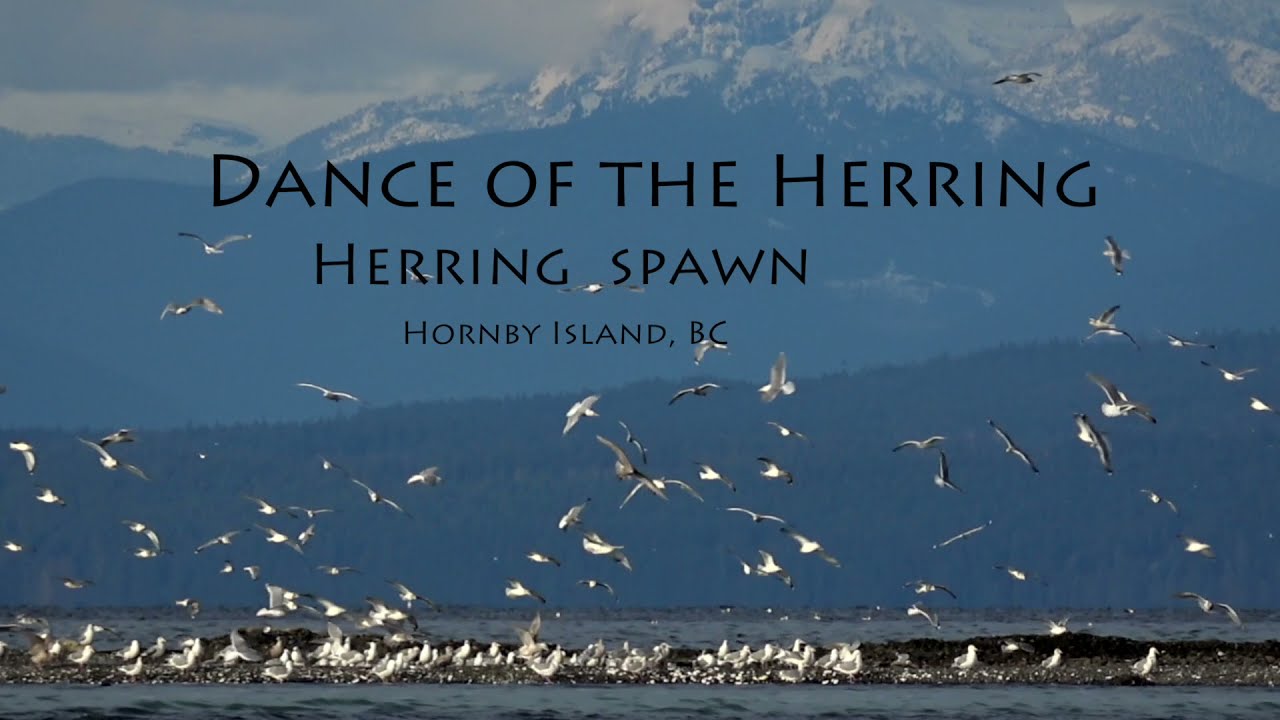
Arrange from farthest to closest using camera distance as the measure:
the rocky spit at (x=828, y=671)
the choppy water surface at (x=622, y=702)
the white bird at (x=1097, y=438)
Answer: the rocky spit at (x=828, y=671) < the choppy water surface at (x=622, y=702) < the white bird at (x=1097, y=438)

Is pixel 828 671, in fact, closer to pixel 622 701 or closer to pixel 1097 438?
pixel 622 701

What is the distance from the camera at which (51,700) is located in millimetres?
58844

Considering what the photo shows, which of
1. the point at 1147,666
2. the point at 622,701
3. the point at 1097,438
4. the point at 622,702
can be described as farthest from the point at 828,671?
the point at 1097,438

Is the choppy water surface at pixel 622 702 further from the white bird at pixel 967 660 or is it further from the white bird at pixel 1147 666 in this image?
the white bird at pixel 967 660

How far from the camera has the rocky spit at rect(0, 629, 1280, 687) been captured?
65312mm

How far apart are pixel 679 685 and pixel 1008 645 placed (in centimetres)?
Answer: 986

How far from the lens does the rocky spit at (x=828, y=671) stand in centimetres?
6531

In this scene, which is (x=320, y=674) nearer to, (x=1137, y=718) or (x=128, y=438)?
(x=128, y=438)

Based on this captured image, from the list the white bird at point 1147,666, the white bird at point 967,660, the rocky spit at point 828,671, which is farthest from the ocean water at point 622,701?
the white bird at point 967,660

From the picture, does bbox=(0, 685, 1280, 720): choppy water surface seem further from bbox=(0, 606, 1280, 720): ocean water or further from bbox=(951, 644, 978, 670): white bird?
bbox=(951, 644, 978, 670): white bird

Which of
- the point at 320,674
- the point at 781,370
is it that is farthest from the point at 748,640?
the point at 781,370

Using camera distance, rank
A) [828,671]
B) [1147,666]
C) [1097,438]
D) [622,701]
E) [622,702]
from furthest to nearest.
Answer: [828,671]
[1147,666]
[622,701]
[622,702]
[1097,438]

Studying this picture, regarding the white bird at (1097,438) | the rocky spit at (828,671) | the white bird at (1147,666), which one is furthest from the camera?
the white bird at (1147,666)

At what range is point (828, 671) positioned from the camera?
6762cm
